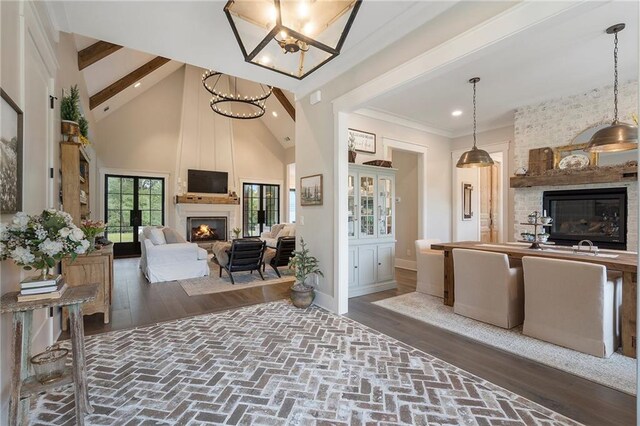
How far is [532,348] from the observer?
2883 millimetres

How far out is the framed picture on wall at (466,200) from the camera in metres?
6.74

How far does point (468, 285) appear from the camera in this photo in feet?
12.0

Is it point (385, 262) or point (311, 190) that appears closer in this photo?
point (311, 190)

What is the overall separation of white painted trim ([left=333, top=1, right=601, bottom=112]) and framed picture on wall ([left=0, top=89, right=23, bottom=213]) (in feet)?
9.73

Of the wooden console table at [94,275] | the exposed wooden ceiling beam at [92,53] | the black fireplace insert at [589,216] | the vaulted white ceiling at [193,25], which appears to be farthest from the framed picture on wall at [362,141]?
the exposed wooden ceiling beam at [92,53]

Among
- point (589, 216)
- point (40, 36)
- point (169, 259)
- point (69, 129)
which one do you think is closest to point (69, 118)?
point (69, 129)

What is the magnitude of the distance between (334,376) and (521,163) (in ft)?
16.6

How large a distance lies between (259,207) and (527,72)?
9.07 meters

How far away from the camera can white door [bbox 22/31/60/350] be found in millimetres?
2285

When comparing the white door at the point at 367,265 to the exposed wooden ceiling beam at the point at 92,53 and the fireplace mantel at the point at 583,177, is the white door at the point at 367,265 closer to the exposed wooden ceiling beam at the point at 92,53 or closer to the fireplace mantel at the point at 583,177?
the fireplace mantel at the point at 583,177

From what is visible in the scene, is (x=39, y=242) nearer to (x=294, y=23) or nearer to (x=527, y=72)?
(x=294, y=23)

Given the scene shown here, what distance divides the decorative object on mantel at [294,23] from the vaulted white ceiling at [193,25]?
69 cm

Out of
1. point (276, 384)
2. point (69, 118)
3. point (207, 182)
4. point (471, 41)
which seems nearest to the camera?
point (276, 384)

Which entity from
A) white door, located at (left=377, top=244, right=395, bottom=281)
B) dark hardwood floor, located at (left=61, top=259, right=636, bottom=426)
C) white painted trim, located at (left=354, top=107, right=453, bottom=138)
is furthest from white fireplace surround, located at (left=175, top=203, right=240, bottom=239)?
white door, located at (left=377, top=244, right=395, bottom=281)
